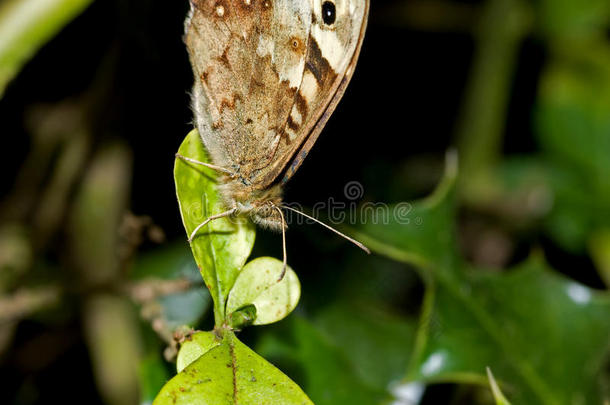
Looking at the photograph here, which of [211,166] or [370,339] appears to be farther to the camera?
[370,339]

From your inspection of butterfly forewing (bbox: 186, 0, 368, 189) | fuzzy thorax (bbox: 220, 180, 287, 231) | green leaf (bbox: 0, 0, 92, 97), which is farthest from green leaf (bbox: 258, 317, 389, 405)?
green leaf (bbox: 0, 0, 92, 97)

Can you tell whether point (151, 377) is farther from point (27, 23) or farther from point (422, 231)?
point (27, 23)

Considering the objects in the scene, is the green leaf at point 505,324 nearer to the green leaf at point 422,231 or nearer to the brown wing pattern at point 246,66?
the green leaf at point 422,231

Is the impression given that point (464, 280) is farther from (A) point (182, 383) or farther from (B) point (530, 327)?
(A) point (182, 383)

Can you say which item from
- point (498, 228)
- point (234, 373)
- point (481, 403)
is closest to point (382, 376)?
point (481, 403)

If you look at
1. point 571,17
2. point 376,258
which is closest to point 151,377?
point 376,258
